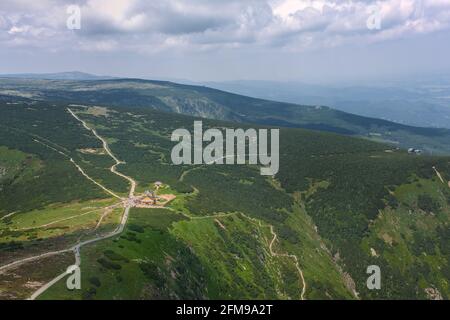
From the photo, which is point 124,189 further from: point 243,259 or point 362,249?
point 362,249

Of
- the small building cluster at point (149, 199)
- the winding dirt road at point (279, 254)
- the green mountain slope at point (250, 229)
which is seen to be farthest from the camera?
the small building cluster at point (149, 199)

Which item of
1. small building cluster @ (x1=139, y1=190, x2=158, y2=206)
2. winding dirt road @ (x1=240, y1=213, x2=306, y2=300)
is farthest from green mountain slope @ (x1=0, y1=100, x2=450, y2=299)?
small building cluster @ (x1=139, y1=190, x2=158, y2=206)

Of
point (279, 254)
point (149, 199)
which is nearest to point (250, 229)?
point (279, 254)

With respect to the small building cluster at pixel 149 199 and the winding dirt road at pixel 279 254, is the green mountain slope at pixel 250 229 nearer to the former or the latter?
the winding dirt road at pixel 279 254

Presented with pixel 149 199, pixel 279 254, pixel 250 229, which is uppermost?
pixel 149 199

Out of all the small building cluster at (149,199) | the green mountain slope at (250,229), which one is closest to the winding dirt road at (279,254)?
the green mountain slope at (250,229)

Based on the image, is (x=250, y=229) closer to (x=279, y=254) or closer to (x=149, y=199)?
(x=279, y=254)

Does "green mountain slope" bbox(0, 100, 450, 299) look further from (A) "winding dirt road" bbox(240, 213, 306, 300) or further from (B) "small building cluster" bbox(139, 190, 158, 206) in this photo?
(B) "small building cluster" bbox(139, 190, 158, 206)

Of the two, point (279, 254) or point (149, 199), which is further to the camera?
point (149, 199)

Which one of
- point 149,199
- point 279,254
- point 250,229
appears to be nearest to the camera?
point 279,254

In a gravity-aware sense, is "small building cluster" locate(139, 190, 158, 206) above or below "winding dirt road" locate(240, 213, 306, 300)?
above
